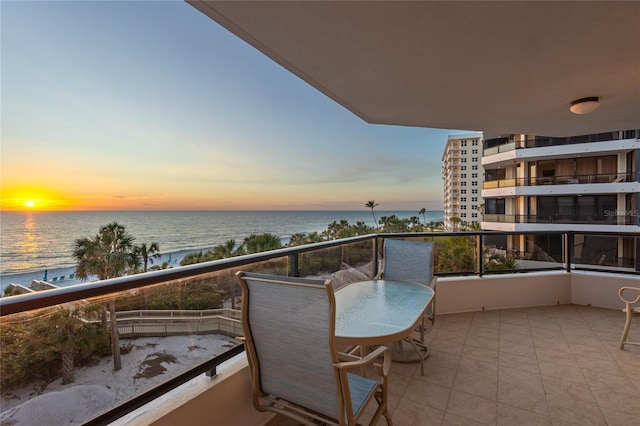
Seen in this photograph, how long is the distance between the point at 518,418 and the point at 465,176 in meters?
50.9

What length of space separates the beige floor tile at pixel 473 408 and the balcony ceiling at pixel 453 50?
258 centimetres

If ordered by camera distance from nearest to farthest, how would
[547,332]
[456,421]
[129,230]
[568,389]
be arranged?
[456,421], [568,389], [547,332], [129,230]

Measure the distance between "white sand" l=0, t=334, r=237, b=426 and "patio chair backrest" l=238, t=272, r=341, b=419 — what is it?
460mm

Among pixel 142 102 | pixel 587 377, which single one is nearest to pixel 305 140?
pixel 142 102

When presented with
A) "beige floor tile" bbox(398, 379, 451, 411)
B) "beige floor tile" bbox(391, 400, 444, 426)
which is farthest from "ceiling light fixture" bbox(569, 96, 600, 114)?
"beige floor tile" bbox(391, 400, 444, 426)

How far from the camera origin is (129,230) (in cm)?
3675

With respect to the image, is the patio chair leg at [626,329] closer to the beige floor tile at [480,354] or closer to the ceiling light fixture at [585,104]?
the beige floor tile at [480,354]

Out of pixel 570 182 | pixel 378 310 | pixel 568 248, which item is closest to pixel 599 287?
pixel 568 248

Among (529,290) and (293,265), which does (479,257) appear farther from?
(293,265)

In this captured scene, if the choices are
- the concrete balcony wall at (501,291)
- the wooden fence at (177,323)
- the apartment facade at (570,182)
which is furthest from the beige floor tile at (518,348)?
the apartment facade at (570,182)

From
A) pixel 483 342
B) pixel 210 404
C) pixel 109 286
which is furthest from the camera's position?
pixel 483 342

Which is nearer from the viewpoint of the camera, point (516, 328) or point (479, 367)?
point (479, 367)

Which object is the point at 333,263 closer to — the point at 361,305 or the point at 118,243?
the point at 361,305

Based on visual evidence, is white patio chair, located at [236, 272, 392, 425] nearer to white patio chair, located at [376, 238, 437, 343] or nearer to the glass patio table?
the glass patio table
